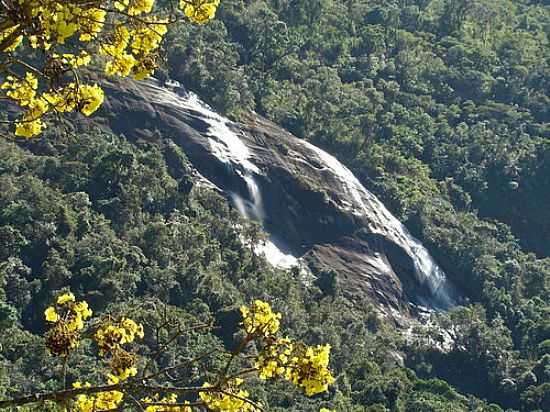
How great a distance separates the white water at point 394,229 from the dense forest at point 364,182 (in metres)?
1.34

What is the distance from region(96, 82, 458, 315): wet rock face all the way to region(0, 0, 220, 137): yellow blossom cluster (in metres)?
48.6

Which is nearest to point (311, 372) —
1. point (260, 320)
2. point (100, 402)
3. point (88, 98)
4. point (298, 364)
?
point (298, 364)

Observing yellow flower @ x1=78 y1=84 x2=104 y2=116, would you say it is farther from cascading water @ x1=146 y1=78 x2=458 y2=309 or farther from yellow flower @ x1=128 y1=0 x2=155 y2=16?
cascading water @ x1=146 y1=78 x2=458 y2=309

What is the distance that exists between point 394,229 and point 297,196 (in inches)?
289

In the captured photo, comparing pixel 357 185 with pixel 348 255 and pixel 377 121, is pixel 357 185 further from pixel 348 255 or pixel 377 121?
pixel 377 121

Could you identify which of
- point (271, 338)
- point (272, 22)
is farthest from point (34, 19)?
point (272, 22)

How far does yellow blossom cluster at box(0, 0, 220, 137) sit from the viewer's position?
4.55 m

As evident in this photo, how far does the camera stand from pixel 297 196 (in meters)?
60.4

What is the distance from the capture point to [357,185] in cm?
6500

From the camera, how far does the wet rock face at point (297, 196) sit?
57250 mm

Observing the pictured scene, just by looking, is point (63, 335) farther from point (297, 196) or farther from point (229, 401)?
point (297, 196)

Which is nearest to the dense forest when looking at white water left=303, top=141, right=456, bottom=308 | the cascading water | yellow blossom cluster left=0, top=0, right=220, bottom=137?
white water left=303, top=141, right=456, bottom=308

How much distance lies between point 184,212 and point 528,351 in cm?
2329

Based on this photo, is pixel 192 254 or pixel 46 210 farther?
pixel 192 254
